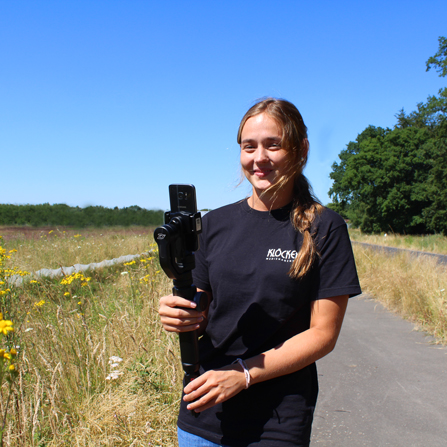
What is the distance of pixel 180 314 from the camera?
139 centimetres

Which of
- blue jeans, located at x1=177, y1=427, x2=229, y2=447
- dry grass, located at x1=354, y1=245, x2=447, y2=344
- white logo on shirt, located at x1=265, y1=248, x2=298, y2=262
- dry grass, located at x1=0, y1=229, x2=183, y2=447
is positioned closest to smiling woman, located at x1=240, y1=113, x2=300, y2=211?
white logo on shirt, located at x1=265, y1=248, x2=298, y2=262

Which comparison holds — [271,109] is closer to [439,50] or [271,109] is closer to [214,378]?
[214,378]

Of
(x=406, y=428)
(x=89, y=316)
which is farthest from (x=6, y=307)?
(x=406, y=428)

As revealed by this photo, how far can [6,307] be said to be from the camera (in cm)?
374

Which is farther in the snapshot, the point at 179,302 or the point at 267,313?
the point at 267,313

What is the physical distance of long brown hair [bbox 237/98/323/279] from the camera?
1.57m

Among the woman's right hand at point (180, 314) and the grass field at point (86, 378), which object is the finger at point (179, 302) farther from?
the grass field at point (86, 378)

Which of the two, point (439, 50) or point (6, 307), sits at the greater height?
point (439, 50)

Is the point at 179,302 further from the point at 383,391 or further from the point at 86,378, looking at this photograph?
the point at 383,391

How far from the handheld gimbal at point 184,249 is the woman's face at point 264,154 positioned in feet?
1.28

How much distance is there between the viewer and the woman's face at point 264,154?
5.49 ft

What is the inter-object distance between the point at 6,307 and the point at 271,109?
3.28 metres

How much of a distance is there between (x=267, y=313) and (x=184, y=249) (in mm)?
417

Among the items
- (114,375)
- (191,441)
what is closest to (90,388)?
(114,375)
